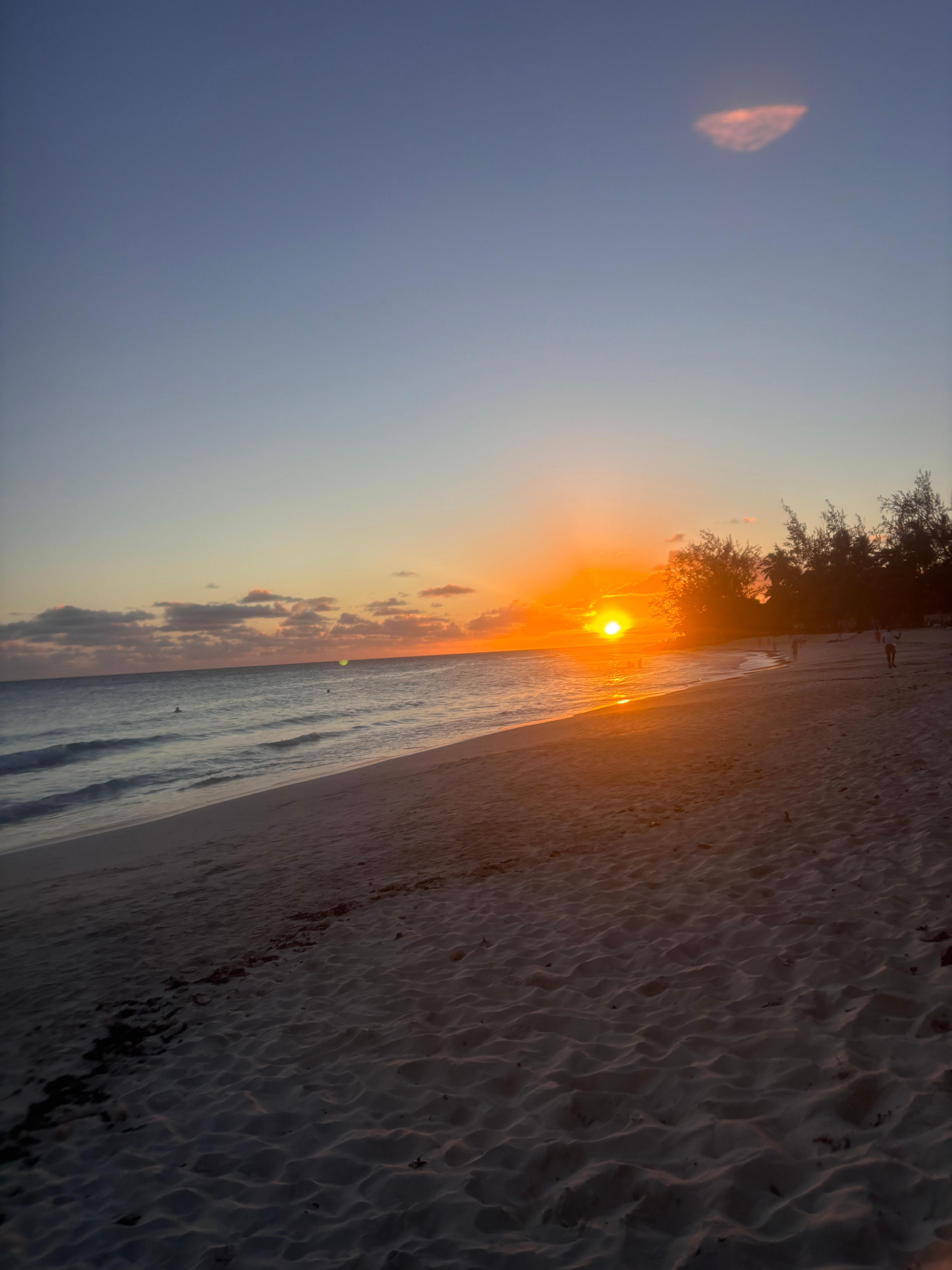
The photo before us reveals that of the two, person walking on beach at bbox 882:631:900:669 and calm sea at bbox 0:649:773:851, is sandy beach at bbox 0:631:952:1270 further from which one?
person walking on beach at bbox 882:631:900:669

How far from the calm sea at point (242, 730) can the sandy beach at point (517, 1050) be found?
371 inches

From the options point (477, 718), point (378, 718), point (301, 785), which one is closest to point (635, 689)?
point (477, 718)

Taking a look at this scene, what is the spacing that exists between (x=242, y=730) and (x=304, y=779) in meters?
18.5

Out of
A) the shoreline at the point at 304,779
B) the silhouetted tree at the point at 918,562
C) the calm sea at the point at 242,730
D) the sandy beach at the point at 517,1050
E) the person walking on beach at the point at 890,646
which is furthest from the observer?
the silhouetted tree at the point at 918,562

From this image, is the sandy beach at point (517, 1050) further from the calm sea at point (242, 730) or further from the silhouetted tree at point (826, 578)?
the silhouetted tree at point (826, 578)

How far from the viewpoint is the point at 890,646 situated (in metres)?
26.8

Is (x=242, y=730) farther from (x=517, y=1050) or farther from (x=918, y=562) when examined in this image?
(x=918, y=562)

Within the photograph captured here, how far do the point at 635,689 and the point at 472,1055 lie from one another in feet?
110

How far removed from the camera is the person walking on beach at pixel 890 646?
87.5 ft

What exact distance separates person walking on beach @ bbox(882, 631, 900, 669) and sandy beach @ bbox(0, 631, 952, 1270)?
19005 millimetres

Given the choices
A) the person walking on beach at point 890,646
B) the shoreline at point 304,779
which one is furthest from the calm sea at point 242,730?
the person walking on beach at point 890,646

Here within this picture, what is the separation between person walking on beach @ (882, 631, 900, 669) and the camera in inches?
1050

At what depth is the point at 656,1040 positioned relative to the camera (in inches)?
179

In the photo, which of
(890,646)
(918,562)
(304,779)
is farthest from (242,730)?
(918,562)
